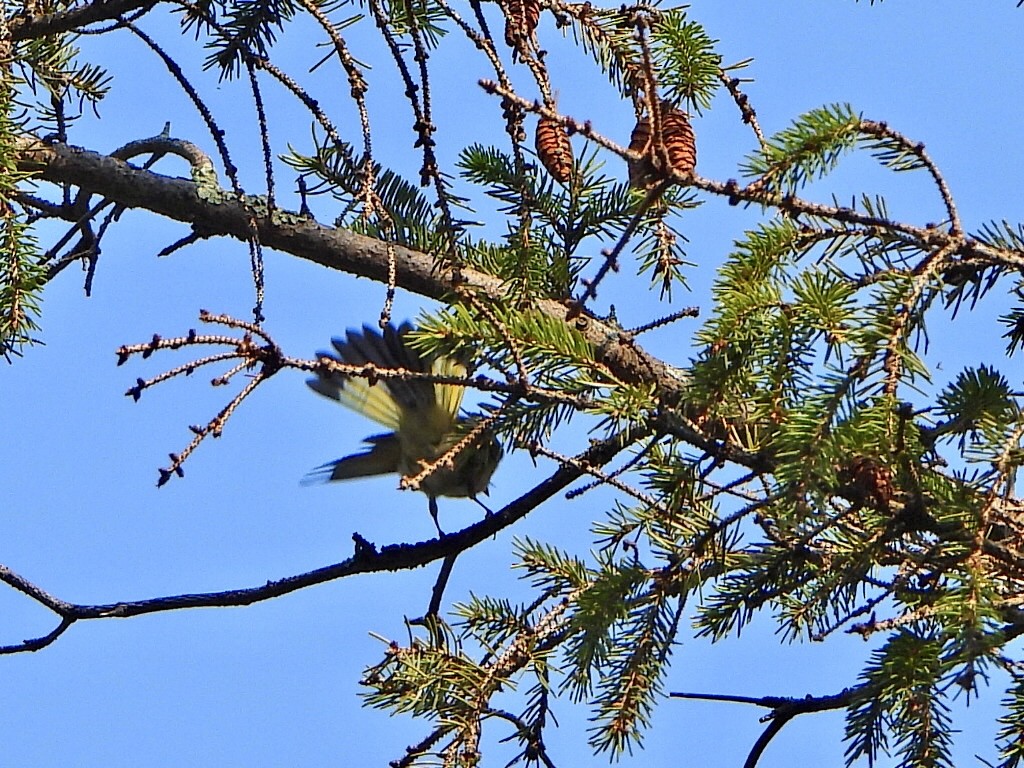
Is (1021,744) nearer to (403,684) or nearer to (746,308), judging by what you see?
(746,308)

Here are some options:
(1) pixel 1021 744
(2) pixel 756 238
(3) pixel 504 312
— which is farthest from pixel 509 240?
(1) pixel 1021 744

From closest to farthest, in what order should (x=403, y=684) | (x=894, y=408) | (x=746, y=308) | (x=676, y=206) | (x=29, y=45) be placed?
(x=894, y=408), (x=746, y=308), (x=403, y=684), (x=676, y=206), (x=29, y=45)

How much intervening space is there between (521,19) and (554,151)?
8.0 inches

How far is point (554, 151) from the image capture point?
185 centimetres

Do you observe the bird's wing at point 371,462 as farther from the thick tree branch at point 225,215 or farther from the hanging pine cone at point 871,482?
the hanging pine cone at point 871,482

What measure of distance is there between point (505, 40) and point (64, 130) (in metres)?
0.98

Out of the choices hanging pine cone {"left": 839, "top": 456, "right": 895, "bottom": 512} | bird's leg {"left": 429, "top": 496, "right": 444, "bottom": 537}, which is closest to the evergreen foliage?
hanging pine cone {"left": 839, "top": 456, "right": 895, "bottom": 512}

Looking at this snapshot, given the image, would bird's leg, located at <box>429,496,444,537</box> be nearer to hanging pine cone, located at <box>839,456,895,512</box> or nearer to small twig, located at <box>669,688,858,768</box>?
small twig, located at <box>669,688,858,768</box>

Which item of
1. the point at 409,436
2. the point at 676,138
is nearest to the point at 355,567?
the point at 676,138

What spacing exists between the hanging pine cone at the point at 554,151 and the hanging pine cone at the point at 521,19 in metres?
0.16

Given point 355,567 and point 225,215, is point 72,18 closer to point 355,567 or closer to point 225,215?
point 225,215

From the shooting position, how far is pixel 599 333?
2.03m

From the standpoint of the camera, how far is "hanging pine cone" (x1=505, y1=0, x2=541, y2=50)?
1698mm

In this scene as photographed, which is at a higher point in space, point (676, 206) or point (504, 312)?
point (676, 206)
